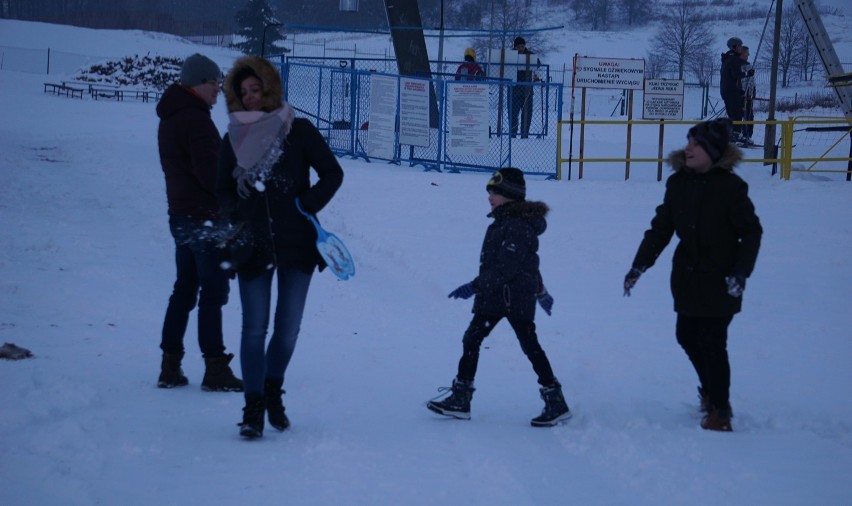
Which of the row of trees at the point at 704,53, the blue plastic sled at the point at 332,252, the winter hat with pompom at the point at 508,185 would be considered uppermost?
the row of trees at the point at 704,53

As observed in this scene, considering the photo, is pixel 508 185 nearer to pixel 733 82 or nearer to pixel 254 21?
pixel 733 82

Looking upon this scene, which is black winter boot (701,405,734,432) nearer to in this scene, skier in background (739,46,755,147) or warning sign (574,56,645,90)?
warning sign (574,56,645,90)

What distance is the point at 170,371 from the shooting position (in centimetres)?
575

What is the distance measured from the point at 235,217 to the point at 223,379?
4.56ft

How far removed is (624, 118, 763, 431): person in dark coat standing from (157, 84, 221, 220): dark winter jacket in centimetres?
244

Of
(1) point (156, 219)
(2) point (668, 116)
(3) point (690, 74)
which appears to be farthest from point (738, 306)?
(3) point (690, 74)

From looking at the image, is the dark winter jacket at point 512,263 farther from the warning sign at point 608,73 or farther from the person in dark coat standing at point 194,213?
the warning sign at point 608,73

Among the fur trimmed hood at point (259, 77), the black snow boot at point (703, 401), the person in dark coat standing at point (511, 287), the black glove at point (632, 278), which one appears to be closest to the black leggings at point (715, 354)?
the black snow boot at point (703, 401)

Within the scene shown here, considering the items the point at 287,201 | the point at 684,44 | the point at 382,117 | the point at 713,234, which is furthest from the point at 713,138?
the point at 684,44

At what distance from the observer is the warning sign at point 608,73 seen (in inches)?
631

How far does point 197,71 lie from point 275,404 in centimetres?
205

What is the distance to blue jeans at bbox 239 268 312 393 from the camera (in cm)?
473

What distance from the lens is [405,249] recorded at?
10.9 meters

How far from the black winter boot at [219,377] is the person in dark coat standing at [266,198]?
3.27 feet
